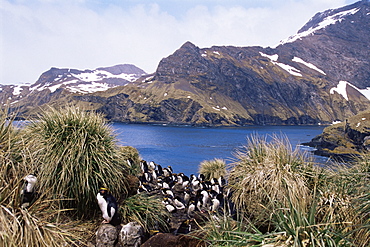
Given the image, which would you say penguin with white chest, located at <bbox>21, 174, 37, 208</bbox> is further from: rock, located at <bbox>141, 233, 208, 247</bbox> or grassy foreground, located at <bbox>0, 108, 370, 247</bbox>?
rock, located at <bbox>141, 233, 208, 247</bbox>

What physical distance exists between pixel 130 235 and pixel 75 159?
7.31 feet

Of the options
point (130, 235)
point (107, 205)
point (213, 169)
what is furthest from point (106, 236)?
point (213, 169)

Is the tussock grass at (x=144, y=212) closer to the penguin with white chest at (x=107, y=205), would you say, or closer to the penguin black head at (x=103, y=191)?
the penguin with white chest at (x=107, y=205)

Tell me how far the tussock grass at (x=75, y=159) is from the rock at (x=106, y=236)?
750mm

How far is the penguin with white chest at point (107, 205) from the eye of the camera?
609 cm

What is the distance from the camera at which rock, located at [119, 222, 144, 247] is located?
6209mm

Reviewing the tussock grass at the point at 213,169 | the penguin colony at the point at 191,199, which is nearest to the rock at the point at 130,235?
the penguin colony at the point at 191,199

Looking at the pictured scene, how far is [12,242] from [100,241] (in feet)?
8.69

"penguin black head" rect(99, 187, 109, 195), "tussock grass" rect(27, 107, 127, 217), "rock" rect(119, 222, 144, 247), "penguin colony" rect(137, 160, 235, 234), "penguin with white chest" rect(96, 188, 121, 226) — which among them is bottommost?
"penguin colony" rect(137, 160, 235, 234)

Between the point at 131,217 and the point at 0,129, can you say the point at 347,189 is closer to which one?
the point at 131,217

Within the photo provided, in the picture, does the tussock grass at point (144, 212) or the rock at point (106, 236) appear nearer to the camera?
the rock at point (106, 236)

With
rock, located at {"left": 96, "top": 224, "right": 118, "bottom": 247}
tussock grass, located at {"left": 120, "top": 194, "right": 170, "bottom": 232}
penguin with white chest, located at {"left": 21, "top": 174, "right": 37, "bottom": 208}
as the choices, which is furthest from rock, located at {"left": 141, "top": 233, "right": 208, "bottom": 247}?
penguin with white chest, located at {"left": 21, "top": 174, "right": 37, "bottom": 208}

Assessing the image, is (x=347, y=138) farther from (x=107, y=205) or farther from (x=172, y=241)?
(x=107, y=205)

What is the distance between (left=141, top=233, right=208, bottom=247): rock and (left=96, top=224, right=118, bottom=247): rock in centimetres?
77
